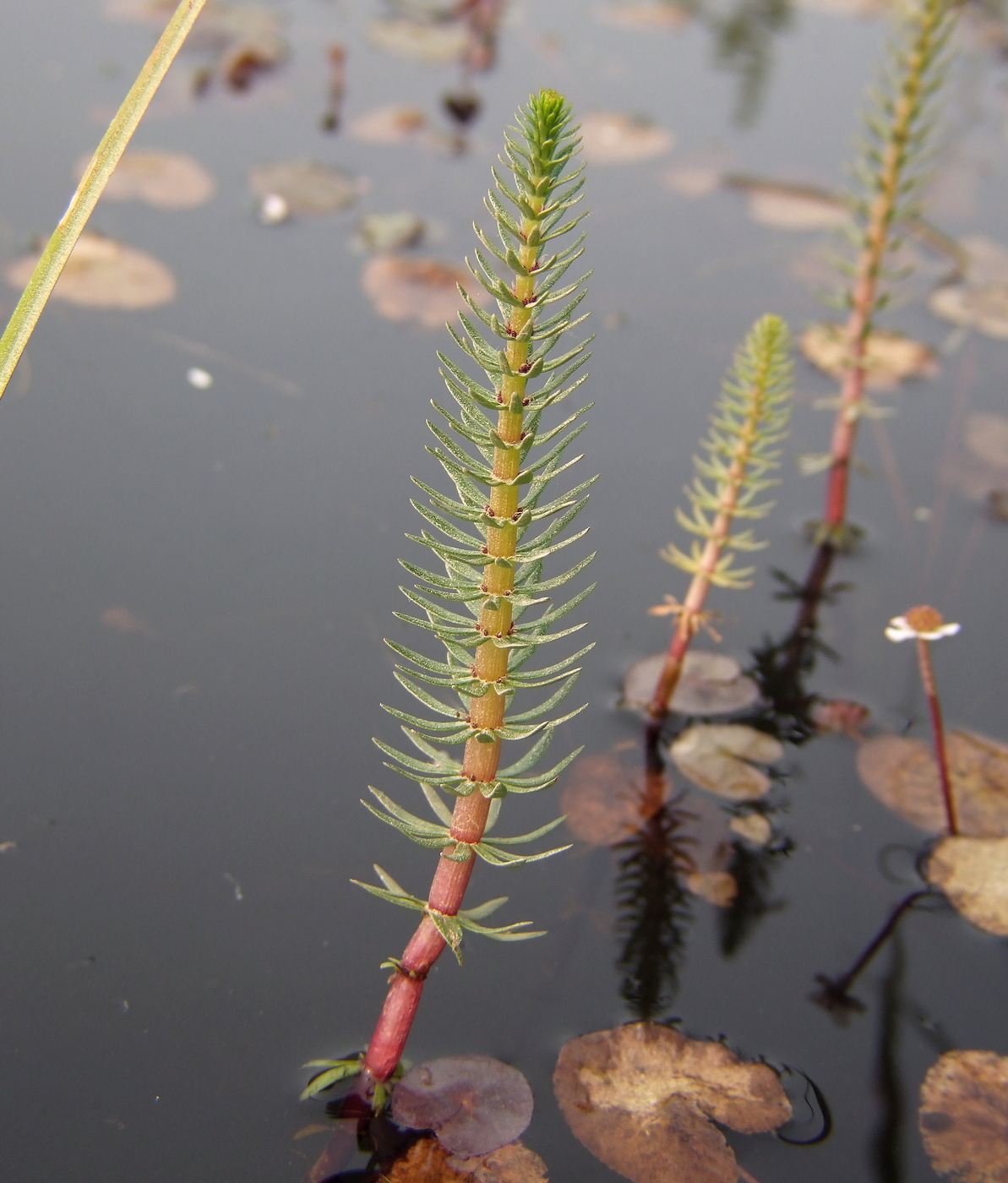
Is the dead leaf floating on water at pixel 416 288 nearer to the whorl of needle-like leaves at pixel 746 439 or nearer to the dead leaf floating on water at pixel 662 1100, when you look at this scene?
the whorl of needle-like leaves at pixel 746 439

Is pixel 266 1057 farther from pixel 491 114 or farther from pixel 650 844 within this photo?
pixel 491 114

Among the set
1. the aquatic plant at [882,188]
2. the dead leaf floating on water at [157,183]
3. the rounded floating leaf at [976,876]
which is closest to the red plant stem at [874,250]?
the aquatic plant at [882,188]

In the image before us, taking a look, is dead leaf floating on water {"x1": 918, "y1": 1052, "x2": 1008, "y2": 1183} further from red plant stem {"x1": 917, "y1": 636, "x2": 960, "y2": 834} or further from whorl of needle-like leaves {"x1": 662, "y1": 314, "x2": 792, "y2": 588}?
whorl of needle-like leaves {"x1": 662, "y1": 314, "x2": 792, "y2": 588}

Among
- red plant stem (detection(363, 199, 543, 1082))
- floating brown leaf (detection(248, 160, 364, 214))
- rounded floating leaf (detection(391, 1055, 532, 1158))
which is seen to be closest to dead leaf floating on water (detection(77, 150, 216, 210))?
floating brown leaf (detection(248, 160, 364, 214))

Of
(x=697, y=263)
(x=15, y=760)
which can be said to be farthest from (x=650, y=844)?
(x=697, y=263)

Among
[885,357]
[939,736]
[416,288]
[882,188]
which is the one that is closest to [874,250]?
[882,188]
